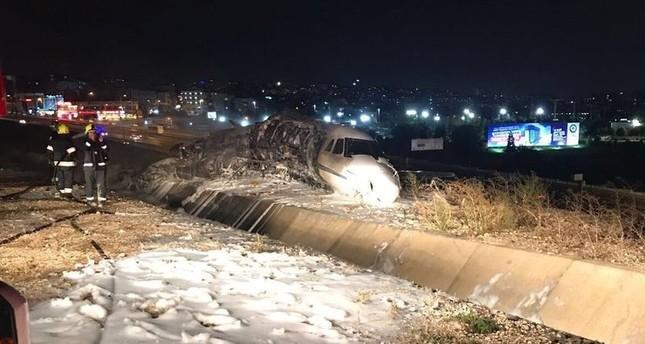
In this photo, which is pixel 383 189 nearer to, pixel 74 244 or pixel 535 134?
pixel 74 244

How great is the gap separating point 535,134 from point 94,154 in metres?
50.4

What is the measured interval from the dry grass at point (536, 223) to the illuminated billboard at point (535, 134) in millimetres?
46004

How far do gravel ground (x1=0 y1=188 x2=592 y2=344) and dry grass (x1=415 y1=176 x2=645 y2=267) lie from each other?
182 cm

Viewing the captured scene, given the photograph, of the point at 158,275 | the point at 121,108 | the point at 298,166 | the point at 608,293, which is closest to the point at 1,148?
the point at 298,166

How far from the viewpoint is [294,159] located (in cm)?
1991

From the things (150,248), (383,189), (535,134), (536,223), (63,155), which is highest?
(63,155)

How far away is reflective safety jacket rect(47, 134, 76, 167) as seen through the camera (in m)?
19.3

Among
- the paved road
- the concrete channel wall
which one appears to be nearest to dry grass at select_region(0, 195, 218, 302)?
the concrete channel wall

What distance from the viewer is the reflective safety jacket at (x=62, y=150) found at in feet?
63.5

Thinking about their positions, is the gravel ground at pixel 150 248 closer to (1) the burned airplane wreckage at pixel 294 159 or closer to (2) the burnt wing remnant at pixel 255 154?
(1) the burned airplane wreckage at pixel 294 159

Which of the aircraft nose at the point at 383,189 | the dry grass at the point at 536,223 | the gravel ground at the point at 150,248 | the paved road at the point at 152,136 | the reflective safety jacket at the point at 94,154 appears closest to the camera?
the gravel ground at the point at 150,248

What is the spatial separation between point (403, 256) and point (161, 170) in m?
15.9

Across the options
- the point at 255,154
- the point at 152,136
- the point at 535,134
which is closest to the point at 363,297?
the point at 255,154

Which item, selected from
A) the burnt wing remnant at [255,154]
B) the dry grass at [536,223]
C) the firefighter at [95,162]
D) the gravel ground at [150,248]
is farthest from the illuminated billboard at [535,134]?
the dry grass at [536,223]
